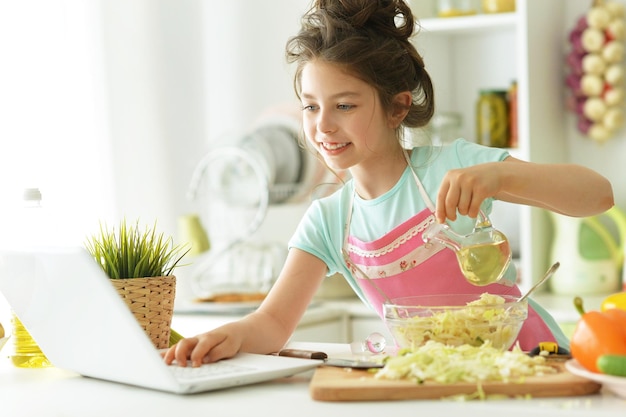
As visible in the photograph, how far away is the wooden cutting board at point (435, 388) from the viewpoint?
1.04 metres

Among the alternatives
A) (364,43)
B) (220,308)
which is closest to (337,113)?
(364,43)

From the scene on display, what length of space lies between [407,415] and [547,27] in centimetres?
220

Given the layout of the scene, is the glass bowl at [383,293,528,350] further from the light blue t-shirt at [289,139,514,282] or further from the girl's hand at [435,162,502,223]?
the light blue t-shirt at [289,139,514,282]

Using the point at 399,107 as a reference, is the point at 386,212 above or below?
below

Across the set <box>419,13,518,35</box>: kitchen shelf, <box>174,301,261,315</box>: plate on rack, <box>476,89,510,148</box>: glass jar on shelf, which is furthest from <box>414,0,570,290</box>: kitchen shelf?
<box>174,301,261,315</box>: plate on rack

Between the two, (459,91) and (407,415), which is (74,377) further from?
(459,91)

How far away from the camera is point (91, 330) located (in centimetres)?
120

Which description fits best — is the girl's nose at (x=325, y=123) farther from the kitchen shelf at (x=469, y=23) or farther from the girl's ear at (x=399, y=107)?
the kitchen shelf at (x=469, y=23)

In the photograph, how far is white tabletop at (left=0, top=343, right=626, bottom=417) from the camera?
0.99m

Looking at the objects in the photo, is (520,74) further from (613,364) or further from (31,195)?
(613,364)

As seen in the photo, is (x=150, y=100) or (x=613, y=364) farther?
(x=150, y=100)

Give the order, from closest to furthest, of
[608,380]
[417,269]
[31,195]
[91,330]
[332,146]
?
[608,380], [91,330], [31,195], [332,146], [417,269]

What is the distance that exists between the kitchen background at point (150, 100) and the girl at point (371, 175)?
2.37 feet

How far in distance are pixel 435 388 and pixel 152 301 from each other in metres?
0.52
